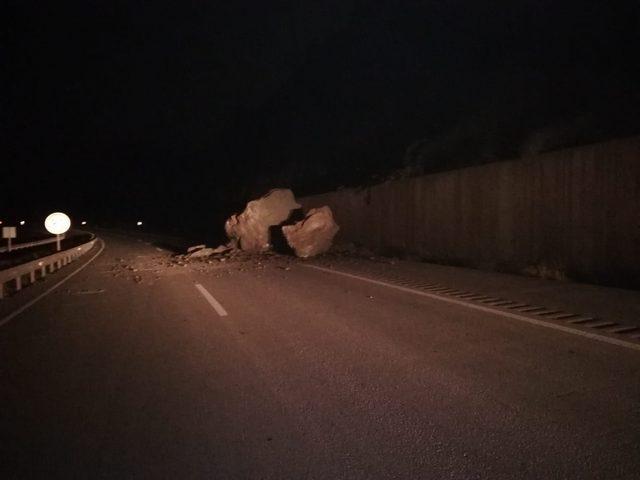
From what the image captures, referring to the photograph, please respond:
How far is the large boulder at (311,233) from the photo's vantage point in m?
21.4

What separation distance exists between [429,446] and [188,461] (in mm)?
1732

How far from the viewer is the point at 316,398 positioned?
456 cm

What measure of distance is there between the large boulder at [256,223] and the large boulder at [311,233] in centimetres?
339

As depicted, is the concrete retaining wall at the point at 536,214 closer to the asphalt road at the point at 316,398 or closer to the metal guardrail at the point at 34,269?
the asphalt road at the point at 316,398

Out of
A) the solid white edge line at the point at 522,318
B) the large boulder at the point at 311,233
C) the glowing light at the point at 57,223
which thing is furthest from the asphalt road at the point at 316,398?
the glowing light at the point at 57,223

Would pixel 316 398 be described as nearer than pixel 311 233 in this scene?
Yes

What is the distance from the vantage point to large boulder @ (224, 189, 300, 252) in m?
24.8

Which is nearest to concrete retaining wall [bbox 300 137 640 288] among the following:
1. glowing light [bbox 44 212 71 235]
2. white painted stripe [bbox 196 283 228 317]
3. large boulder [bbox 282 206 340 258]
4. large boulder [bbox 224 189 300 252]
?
large boulder [bbox 282 206 340 258]

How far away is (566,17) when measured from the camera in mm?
27766

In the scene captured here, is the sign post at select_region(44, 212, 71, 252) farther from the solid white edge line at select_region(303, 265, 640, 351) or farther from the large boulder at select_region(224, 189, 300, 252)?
the solid white edge line at select_region(303, 265, 640, 351)

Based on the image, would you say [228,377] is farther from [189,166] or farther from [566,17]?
[189,166]

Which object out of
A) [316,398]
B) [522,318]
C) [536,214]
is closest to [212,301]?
[522,318]

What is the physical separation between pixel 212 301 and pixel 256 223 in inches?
576

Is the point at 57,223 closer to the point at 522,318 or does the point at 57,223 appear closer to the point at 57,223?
the point at 57,223
